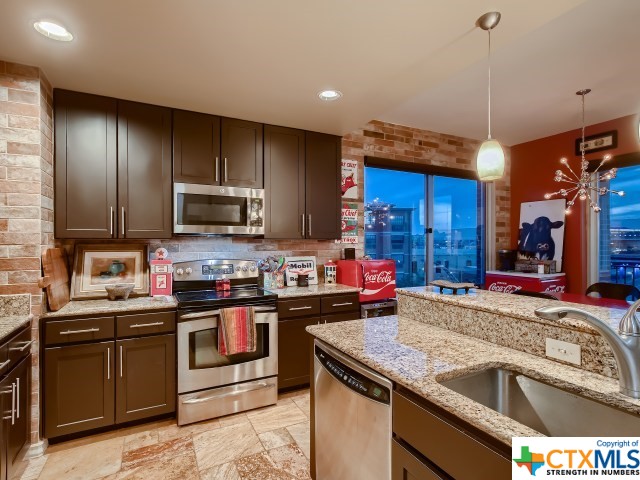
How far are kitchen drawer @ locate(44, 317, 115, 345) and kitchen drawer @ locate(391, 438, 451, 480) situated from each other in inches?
79.3

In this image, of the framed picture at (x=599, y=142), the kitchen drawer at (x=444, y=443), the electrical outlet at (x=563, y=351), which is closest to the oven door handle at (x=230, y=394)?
the kitchen drawer at (x=444, y=443)

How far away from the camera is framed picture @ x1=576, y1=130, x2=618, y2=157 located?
3.82m

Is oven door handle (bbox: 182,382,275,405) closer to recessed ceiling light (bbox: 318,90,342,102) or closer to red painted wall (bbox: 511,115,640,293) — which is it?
recessed ceiling light (bbox: 318,90,342,102)

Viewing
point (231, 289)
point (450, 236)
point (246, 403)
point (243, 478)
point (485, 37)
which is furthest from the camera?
point (450, 236)

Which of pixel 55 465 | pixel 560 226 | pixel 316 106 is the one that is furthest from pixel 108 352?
pixel 560 226

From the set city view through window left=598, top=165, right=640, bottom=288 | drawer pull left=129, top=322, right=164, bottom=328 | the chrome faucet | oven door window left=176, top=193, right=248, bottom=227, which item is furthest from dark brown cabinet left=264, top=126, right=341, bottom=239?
city view through window left=598, top=165, right=640, bottom=288

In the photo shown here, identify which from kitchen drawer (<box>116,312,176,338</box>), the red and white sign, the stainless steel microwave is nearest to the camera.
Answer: kitchen drawer (<box>116,312,176,338</box>)

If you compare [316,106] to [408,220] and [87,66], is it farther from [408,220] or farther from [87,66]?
[408,220]

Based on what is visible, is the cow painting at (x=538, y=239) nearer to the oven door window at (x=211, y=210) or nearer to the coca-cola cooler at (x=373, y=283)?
the coca-cola cooler at (x=373, y=283)

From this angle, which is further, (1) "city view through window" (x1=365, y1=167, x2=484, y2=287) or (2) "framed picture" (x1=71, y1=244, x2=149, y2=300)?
(1) "city view through window" (x1=365, y1=167, x2=484, y2=287)

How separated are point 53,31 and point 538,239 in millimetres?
5257

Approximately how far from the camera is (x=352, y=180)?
3.75 meters

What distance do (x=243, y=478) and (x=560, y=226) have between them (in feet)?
14.7

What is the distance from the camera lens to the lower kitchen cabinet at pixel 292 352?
288cm
